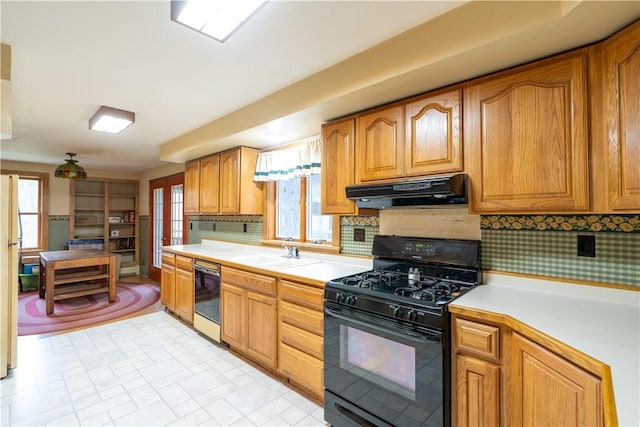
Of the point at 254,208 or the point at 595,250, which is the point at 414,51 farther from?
the point at 254,208

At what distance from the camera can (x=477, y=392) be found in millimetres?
1438

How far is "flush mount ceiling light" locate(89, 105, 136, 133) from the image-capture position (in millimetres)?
2793

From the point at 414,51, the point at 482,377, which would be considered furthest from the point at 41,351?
the point at 414,51

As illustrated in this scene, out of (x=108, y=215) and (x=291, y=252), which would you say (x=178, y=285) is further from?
(x=108, y=215)

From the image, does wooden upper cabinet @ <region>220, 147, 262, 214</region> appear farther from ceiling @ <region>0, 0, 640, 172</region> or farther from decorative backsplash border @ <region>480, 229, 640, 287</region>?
decorative backsplash border @ <region>480, 229, 640, 287</region>

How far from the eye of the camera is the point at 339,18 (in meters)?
1.54

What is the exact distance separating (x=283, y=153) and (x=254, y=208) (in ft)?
2.42

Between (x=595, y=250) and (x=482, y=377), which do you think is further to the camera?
(x=595, y=250)

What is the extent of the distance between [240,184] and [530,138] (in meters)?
2.67

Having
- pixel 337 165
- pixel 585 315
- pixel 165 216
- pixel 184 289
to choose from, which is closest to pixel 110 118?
pixel 184 289

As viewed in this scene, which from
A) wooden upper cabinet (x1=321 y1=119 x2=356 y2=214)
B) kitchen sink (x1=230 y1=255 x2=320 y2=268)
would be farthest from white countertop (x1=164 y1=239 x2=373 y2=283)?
wooden upper cabinet (x1=321 y1=119 x2=356 y2=214)

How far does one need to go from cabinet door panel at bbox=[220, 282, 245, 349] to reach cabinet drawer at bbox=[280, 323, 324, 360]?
554 mm

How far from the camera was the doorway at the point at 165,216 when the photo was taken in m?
5.34

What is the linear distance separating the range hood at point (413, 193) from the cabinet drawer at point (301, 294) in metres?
0.70
